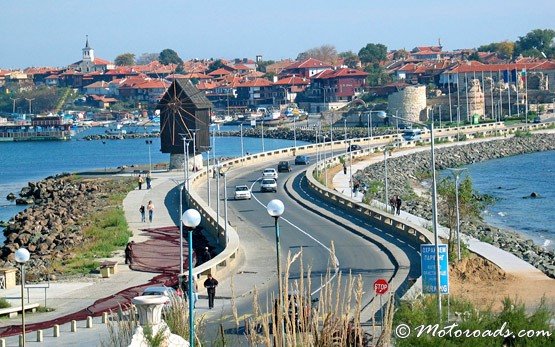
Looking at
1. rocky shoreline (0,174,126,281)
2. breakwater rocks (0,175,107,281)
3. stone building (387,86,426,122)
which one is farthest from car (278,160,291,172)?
stone building (387,86,426,122)

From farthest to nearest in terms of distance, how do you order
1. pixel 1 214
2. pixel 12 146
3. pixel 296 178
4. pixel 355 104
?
pixel 12 146 < pixel 355 104 < pixel 1 214 < pixel 296 178

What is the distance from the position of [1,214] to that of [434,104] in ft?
273

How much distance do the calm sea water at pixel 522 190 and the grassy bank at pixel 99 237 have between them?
1725 centimetres

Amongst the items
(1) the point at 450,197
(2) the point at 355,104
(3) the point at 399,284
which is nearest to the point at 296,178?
(1) the point at 450,197

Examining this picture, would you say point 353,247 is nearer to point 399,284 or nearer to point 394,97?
point 399,284

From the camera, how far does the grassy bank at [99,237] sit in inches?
1577

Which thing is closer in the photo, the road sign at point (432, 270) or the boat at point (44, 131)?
the road sign at point (432, 270)

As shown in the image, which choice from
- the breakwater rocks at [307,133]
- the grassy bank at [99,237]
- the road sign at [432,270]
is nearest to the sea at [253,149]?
the breakwater rocks at [307,133]

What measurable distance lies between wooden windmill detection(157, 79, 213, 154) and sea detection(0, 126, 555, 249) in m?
10.5

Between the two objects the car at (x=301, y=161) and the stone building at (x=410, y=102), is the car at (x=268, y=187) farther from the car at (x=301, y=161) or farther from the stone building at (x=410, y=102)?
the stone building at (x=410, y=102)

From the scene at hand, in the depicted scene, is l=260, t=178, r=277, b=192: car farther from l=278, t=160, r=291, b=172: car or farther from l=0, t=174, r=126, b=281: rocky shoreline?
l=278, t=160, r=291, b=172: car

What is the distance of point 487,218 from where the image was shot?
6019 centimetres

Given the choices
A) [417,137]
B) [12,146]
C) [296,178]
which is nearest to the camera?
[296,178]

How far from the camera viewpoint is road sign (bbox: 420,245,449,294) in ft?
81.0
